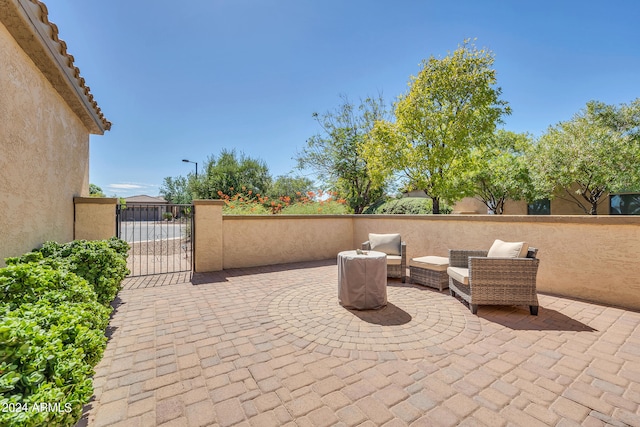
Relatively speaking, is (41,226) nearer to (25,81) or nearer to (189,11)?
(25,81)

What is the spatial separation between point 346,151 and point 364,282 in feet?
36.8

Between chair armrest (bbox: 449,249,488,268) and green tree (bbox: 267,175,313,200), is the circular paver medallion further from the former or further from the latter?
green tree (bbox: 267,175,313,200)

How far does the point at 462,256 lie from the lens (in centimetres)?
487

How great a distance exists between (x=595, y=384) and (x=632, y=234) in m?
3.34

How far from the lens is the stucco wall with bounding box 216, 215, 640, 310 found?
4.39 m

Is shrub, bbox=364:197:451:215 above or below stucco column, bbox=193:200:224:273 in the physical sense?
above

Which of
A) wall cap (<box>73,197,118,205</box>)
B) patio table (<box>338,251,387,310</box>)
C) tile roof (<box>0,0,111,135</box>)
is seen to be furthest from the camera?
wall cap (<box>73,197,118,205</box>)

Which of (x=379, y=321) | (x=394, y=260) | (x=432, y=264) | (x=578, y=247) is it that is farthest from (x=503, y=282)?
(x=394, y=260)

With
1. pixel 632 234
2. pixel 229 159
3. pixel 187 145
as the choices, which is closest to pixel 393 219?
pixel 632 234

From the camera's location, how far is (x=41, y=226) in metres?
3.96

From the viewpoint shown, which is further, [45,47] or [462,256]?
[462,256]

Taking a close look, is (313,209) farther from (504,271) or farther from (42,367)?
(42,367)

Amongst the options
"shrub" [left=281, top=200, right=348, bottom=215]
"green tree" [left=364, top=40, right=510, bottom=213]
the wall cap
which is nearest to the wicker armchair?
"green tree" [left=364, top=40, right=510, bottom=213]

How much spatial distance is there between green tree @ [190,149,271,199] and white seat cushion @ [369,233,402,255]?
12119mm
